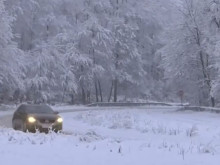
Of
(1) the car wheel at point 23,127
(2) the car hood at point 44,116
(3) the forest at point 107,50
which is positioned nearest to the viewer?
(2) the car hood at point 44,116

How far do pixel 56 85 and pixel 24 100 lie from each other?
418cm

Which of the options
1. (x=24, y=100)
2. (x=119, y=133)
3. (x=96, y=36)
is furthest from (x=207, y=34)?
(x=119, y=133)

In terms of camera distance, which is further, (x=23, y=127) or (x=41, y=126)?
(x=23, y=127)

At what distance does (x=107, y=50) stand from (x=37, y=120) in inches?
1648

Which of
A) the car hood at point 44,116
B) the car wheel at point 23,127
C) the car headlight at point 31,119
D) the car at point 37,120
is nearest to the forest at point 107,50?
the car at point 37,120

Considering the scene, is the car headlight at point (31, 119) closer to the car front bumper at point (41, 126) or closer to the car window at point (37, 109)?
the car front bumper at point (41, 126)

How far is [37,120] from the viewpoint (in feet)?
67.1

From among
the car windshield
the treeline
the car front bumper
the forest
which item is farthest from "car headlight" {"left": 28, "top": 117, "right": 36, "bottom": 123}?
the treeline

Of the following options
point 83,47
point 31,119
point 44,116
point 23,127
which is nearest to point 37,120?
point 31,119

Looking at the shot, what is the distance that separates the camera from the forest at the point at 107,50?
45.9 metres

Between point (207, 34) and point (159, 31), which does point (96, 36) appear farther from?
point (207, 34)

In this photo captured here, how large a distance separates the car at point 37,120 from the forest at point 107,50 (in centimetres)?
2011

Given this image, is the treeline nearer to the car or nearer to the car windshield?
the car windshield

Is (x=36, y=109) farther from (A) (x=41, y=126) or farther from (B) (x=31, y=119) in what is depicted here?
Answer: (A) (x=41, y=126)
